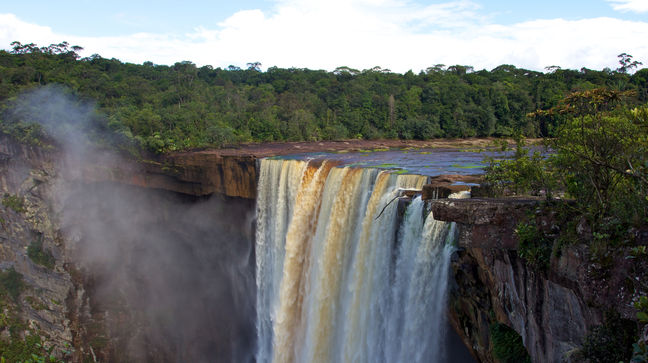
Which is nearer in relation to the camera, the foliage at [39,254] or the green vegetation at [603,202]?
the green vegetation at [603,202]

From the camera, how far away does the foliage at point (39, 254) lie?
2109 cm

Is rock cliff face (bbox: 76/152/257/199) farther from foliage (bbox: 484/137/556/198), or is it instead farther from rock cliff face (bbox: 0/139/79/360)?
foliage (bbox: 484/137/556/198)

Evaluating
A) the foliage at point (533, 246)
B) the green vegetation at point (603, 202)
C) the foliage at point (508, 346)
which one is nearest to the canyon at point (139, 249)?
the foliage at point (508, 346)

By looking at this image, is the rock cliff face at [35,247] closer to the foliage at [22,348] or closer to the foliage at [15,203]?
the foliage at [15,203]

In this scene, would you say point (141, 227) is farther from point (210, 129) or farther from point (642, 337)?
point (642, 337)

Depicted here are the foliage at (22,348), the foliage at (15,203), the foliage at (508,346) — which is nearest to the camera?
the foliage at (508,346)

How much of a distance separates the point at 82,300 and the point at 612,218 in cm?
2197

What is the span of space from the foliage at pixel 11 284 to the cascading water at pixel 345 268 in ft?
45.3

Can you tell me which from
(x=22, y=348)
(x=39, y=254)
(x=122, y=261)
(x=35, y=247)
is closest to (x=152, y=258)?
(x=122, y=261)

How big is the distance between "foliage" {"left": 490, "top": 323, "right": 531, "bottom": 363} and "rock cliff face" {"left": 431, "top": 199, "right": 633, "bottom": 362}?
0.15 metres

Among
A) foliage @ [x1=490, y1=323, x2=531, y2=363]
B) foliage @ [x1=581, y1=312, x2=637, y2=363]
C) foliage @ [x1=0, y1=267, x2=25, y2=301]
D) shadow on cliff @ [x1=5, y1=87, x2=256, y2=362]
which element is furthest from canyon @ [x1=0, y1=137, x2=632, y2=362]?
foliage @ [x1=581, y1=312, x2=637, y2=363]

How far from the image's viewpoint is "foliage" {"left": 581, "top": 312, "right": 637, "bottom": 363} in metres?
4.96

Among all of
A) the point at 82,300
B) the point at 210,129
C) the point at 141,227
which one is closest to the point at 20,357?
the point at 82,300

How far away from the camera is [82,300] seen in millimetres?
20688
